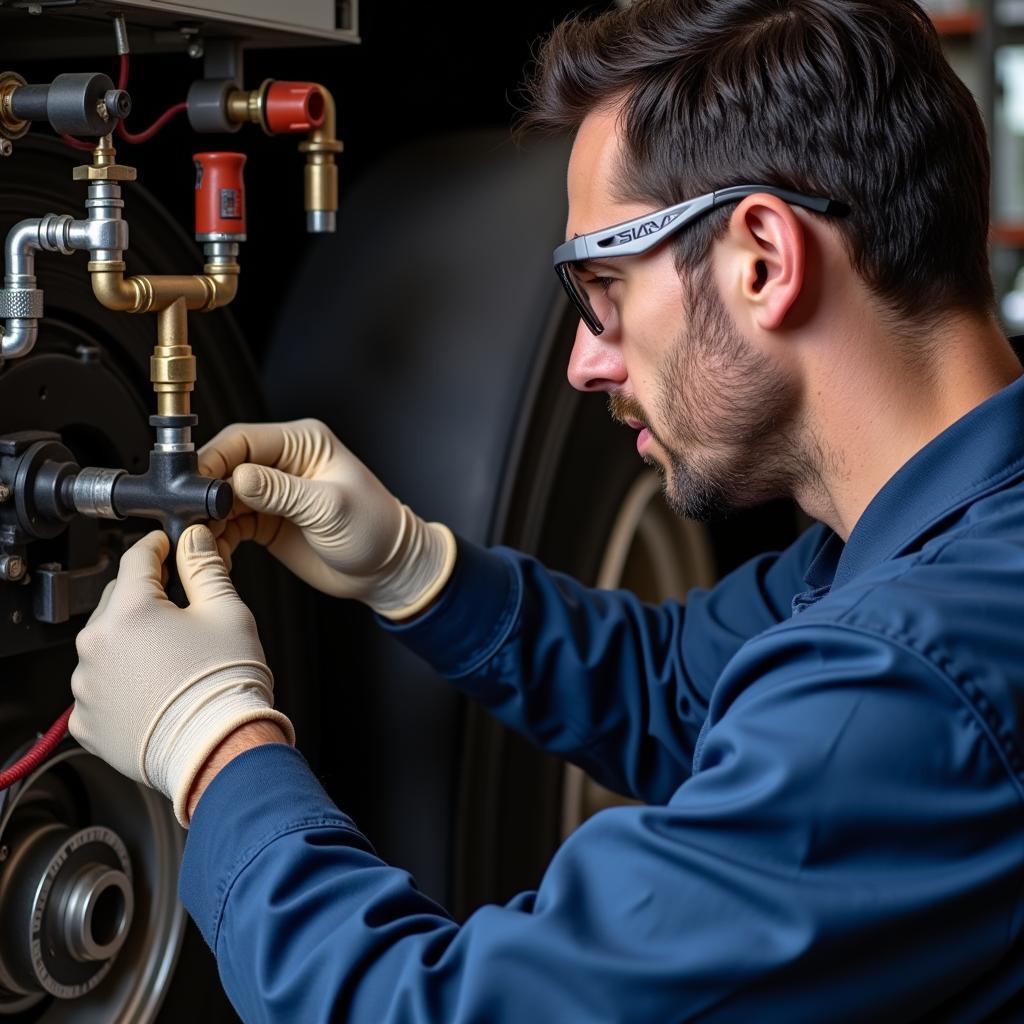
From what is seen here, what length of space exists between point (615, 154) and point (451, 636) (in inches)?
19.4

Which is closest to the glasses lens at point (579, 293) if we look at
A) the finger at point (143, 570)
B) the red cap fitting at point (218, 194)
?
the red cap fitting at point (218, 194)

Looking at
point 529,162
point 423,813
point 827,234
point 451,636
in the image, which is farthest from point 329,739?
point 827,234

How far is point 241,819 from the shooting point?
0.90 metres

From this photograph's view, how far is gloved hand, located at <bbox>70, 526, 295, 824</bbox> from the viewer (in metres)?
0.97

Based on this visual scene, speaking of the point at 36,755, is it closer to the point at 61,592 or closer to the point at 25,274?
the point at 61,592

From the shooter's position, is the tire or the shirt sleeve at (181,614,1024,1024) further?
the tire

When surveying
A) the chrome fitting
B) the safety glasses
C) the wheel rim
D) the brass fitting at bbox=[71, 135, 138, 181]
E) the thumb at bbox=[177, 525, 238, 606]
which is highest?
the brass fitting at bbox=[71, 135, 138, 181]

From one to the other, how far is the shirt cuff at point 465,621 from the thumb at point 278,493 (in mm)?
164

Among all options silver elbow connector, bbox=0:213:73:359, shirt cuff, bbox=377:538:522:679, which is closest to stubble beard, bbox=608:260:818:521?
shirt cuff, bbox=377:538:522:679

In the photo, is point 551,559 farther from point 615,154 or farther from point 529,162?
point 615,154

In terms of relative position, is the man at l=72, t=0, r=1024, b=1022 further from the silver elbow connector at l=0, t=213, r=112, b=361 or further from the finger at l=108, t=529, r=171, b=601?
the silver elbow connector at l=0, t=213, r=112, b=361

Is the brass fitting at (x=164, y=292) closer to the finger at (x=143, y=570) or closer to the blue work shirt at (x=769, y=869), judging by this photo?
the finger at (x=143, y=570)

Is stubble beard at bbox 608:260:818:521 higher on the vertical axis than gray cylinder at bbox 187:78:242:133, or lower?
lower

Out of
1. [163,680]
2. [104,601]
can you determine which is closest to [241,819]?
[163,680]
